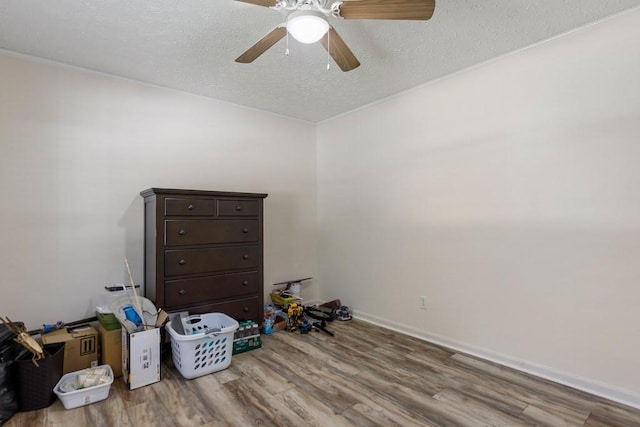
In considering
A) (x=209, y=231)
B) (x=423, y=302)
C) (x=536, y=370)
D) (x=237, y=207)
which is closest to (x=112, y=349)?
(x=209, y=231)

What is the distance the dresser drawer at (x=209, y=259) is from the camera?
267 centimetres

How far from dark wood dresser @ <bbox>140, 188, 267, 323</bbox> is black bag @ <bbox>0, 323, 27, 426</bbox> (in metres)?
0.84

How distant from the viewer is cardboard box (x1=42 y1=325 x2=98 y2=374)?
2262mm

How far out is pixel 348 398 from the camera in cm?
210

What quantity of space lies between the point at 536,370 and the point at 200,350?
97.4 inches

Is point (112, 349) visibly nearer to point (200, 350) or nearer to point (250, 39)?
point (200, 350)

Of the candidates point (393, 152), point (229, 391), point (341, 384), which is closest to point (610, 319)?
point (341, 384)

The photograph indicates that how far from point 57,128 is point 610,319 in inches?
169

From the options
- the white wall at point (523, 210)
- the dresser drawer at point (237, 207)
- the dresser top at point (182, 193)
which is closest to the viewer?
the white wall at point (523, 210)

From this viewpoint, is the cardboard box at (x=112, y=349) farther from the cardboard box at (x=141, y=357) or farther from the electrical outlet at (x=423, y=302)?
the electrical outlet at (x=423, y=302)

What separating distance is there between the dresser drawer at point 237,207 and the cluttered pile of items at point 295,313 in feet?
3.56

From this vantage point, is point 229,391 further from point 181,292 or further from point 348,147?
point 348,147

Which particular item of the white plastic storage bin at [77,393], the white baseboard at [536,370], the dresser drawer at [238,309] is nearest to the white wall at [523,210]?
the white baseboard at [536,370]

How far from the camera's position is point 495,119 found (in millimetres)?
2637
